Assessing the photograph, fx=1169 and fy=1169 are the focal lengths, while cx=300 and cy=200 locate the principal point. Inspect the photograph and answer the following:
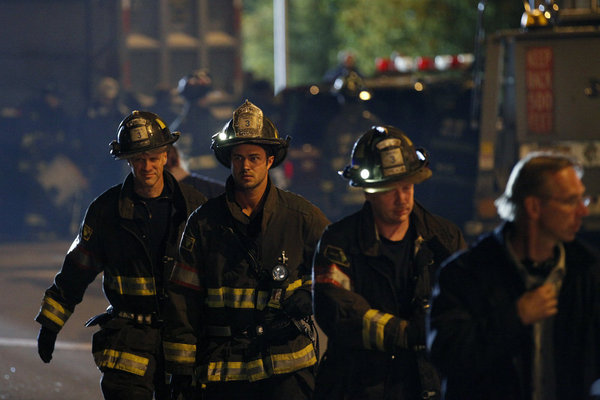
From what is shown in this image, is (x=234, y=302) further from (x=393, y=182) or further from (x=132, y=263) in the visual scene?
(x=393, y=182)

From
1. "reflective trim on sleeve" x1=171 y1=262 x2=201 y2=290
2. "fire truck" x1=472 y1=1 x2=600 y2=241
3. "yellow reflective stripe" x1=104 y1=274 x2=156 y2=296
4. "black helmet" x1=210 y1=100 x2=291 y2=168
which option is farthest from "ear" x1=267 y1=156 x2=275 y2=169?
"fire truck" x1=472 y1=1 x2=600 y2=241

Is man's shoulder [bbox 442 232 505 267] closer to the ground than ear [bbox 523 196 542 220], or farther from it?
closer to the ground

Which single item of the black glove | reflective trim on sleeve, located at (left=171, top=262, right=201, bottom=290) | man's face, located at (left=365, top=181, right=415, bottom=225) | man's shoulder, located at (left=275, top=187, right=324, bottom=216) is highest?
man's face, located at (left=365, top=181, right=415, bottom=225)

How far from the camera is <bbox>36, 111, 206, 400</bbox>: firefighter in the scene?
5.50 metres

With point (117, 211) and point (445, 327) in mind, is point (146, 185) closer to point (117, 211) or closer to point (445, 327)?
point (117, 211)

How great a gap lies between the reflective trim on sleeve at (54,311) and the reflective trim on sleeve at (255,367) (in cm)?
103

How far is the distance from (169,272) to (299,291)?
32.0 inches

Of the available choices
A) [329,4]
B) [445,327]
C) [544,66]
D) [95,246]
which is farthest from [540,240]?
[329,4]

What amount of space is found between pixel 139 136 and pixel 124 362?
1.13 meters

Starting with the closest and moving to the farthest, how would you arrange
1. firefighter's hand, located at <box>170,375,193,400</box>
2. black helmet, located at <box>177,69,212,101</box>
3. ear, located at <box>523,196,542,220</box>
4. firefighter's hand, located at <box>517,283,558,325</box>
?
firefighter's hand, located at <box>517,283,558,325</box> < ear, located at <box>523,196,542,220</box> < firefighter's hand, located at <box>170,375,193,400</box> < black helmet, located at <box>177,69,212,101</box>

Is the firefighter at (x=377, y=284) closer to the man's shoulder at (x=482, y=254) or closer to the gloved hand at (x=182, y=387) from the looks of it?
the man's shoulder at (x=482, y=254)

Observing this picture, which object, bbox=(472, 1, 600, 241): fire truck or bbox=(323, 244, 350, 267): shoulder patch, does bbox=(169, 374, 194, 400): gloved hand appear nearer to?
bbox=(323, 244, 350, 267): shoulder patch

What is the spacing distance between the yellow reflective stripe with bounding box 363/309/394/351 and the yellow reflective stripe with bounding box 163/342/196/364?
3.37ft

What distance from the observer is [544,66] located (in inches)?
440
